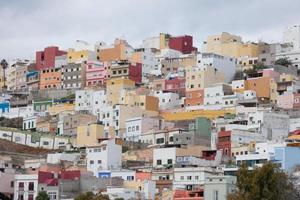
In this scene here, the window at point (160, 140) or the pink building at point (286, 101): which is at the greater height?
the pink building at point (286, 101)

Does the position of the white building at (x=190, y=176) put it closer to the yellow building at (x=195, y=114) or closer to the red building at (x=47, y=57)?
the yellow building at (x=195, y=114)

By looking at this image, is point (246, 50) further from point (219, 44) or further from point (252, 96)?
point (252, 96)

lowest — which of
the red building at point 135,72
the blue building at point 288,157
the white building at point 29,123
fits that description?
the blue building at point 288,157

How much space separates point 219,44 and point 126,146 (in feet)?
94.0

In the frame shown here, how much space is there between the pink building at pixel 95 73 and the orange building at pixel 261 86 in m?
15.2

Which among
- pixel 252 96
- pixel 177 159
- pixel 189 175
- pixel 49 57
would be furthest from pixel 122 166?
pixel 49 57

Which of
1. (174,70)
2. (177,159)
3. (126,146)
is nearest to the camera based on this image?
(177,159)

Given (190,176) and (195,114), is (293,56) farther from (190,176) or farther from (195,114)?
(190,176)

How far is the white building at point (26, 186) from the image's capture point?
50.8 metres

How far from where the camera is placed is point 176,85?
7812 centimetres

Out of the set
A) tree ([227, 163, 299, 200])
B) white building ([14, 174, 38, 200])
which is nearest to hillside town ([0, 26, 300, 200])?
white building ([14, 174, 38, 200])

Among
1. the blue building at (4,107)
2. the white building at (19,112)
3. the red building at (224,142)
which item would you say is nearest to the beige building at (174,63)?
the white building at (19,112)

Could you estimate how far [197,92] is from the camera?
2926 inches

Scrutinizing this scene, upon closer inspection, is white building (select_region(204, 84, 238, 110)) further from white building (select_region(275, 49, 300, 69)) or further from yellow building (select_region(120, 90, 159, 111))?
white building (select_region(275, 49, 300, 69))
